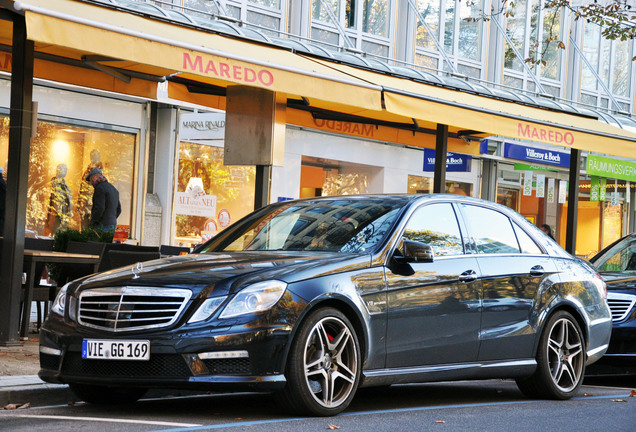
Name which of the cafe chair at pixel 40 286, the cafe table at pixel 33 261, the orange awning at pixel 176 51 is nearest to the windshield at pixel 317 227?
the orange awning at pixel 176 51

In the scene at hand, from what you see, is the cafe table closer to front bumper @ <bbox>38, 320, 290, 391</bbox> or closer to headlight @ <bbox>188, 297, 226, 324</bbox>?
front bumper @ <bbox>38, 320, 290, 391</bbox>

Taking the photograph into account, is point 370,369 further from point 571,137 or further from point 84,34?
point 571,137

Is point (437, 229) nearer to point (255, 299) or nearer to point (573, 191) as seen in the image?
point (255, 299)

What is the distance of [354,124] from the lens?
16.7 metres

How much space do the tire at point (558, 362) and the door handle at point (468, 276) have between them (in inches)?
41.6

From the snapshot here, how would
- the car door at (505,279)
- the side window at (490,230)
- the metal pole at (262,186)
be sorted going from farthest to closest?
the metal pole at (262,186) → the side window at (490,230) → the car door at (505,279)

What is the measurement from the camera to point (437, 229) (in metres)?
8.49

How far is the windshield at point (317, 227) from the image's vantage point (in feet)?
26.1

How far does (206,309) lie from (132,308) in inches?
20.0

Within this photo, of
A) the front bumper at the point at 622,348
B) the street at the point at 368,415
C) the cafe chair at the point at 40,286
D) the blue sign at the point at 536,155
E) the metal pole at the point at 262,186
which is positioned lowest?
the street at the point at 368,415

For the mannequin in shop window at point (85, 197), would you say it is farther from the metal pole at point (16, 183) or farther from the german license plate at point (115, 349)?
the german license plate at point (115, 349)

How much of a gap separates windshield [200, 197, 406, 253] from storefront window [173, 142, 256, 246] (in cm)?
1250

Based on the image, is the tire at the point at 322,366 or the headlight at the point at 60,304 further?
the headlight at the point at 60,304

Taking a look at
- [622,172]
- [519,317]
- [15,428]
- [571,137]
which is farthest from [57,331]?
[622,172]
